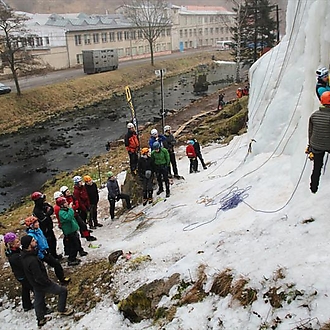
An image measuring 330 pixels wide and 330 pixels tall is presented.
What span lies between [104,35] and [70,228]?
214 feet

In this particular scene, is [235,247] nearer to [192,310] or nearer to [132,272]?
[192,310]

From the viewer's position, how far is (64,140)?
31.8 meters

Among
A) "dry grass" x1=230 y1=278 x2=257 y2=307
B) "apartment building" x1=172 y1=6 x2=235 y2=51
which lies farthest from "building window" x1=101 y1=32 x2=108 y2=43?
"dry grass" x1=230 y1=278 x2=257 y2=307

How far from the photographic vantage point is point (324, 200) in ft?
23.5

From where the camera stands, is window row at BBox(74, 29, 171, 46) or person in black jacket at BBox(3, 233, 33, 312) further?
window row at BBox(74, 29, 171, 46)

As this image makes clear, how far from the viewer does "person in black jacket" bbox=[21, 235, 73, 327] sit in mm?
7141

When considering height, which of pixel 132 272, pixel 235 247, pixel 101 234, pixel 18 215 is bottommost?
pixel 18 215

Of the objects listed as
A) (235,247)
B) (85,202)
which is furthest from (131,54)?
(235,247)

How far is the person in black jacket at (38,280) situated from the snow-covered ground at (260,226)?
0.27m

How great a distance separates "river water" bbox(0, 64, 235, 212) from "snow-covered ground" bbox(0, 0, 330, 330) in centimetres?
1257

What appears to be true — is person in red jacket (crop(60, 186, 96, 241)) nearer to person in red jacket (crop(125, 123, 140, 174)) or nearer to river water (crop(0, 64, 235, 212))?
person in red jacket (crop(125, 123, 140, 174))

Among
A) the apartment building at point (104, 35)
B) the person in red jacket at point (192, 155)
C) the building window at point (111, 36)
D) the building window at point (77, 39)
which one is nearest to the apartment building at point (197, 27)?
the apartment building at point (104, 35)

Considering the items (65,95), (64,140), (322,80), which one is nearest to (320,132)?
(322,80)

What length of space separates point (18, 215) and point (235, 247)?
12.7m
